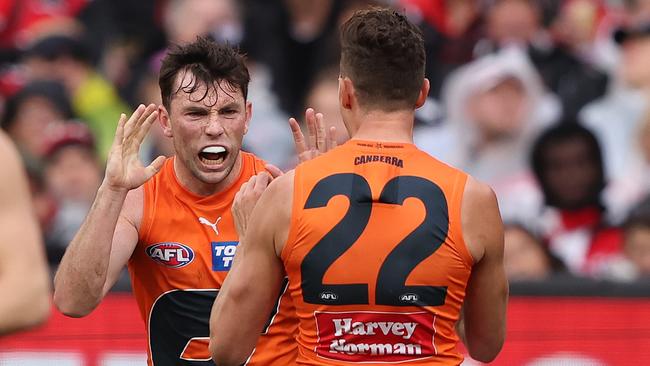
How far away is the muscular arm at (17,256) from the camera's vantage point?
12.0 feet

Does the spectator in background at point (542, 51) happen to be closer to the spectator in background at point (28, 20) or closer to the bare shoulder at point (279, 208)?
the spectator in background at point (28, 20)

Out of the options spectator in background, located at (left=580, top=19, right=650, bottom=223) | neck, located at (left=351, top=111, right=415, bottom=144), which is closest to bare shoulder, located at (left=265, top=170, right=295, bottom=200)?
neck, located at (left=351, top=111, right=415, bottom=144)

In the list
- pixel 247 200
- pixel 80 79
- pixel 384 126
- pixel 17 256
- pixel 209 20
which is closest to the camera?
pixel 17 256

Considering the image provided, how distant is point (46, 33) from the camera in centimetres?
1009

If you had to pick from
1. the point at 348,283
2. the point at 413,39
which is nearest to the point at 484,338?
the point at 348,283

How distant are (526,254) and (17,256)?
17.6 feet

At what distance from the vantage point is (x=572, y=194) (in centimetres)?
910

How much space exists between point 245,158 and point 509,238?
3.52 metres

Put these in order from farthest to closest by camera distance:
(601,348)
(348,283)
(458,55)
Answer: (458,55)
(601,348)
(348,283)

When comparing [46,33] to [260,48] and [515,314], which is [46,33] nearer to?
[260,48]

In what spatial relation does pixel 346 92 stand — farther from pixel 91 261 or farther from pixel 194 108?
pixel 91 261

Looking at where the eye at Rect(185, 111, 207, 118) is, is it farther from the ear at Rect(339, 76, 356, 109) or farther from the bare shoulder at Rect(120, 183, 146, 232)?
the ear at Rect(339, 76, 356, 109)

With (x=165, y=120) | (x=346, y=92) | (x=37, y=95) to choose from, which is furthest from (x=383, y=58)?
(x=37, y=95)

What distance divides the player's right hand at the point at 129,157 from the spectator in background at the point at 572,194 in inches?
180
